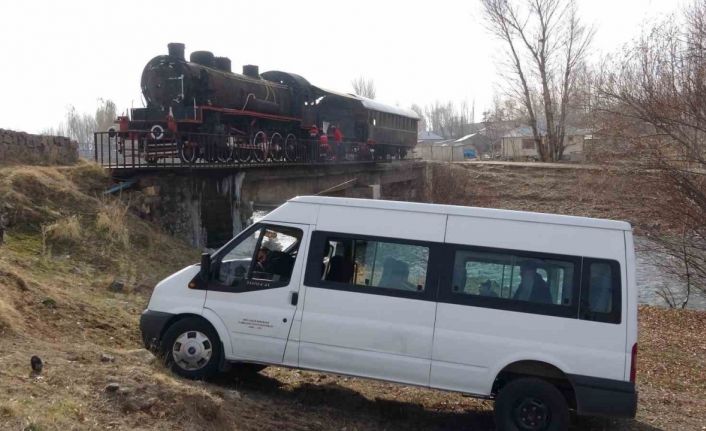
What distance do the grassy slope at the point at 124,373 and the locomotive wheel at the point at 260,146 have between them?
328 inches

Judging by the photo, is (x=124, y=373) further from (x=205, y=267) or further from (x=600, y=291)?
(x=600, y=291)

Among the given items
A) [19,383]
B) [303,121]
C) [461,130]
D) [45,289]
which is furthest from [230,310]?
[461,130]

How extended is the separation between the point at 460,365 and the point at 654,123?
12106 mm

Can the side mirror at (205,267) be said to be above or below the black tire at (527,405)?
above

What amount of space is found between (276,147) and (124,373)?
18.8 metres

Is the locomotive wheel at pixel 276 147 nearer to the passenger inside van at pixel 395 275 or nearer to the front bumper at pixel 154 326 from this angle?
the front bumper at pixel 154 326

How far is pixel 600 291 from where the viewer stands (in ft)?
21.9

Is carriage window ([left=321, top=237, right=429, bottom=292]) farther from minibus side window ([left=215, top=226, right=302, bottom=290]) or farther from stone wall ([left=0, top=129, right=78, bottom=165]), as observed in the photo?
stone wall ([left=0, top=129, right=78, bottom=165])

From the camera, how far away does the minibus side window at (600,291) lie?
21.6ft

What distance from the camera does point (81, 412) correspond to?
5113mm

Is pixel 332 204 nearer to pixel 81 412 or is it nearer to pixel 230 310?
pixel 230 310

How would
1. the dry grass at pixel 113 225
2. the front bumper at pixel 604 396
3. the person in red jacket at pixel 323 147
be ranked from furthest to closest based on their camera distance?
the person in red jacket at pixel 323 147 → the dry grass at pixel 113 225 → the front bumper at pixel 604 396

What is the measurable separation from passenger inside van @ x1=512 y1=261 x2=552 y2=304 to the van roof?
0.48m

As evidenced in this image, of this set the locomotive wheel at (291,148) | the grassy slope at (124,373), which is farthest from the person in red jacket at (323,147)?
the grassy slope at (124,373)
